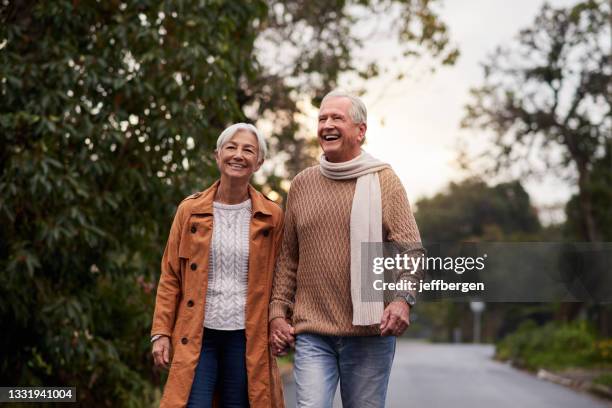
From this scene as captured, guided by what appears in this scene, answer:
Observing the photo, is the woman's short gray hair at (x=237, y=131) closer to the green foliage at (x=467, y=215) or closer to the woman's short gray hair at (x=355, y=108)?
the woman's short gray hair at (x=355, y=108)

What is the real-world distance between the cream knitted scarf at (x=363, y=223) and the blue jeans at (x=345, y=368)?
15 centimetres

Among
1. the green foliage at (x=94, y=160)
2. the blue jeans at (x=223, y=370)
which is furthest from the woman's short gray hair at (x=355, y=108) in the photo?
the green foliage at (x=94, y=160)

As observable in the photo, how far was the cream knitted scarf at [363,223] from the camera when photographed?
3904 mm

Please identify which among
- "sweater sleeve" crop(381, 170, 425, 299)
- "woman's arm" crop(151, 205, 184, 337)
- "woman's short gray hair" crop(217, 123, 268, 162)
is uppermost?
"woman's short gray hair" crop(217, 123, 268, 162)

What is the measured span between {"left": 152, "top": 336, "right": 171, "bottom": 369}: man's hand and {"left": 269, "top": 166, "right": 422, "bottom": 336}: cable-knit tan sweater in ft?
1.62

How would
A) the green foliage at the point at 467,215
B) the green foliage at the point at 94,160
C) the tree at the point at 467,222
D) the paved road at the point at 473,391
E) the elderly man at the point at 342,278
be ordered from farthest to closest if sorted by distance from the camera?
the green foliage at the point at 467,215 < the tree at the point at 467,222 < the paved road at the point at 473,391 < the green foliage at the point at 94,160 < the elderly man at the point at 342,278

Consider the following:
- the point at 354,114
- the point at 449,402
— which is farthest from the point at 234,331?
the point at 449,402

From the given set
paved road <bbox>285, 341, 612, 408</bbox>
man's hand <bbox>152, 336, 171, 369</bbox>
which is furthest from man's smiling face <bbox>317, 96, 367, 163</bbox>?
paved road <bbox>285, 341, 612, 408</bbox>

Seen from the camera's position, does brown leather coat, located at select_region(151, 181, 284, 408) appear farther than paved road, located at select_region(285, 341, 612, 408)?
No

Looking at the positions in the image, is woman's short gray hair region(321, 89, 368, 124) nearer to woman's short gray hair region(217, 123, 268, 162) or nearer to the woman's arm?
woman's short gray hair region(217, 123, 268, 162)

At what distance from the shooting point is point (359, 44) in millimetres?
15023

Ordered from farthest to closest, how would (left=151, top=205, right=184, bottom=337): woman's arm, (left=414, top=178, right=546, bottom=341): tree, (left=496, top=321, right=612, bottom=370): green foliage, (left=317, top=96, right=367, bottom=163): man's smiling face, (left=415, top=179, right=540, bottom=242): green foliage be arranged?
(left=415, top=179, right=540, bottom=242): green foliage → (left=414, top=178, right=546, bottom=341): tree → (left=496, top=321, right=612, bottom=370): green foliage → (left=151, top=205, right=184, bottom=337): woman's arm → (left=317, top=96, right=367, bottom=163): man's smiling face

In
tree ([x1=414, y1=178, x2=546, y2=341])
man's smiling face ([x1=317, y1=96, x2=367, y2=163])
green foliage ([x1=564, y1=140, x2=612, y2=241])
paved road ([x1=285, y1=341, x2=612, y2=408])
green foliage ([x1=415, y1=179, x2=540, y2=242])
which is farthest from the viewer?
green foliage ([x1=415, y1=179, x2=540, y2=242])

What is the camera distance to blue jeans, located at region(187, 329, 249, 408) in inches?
165
